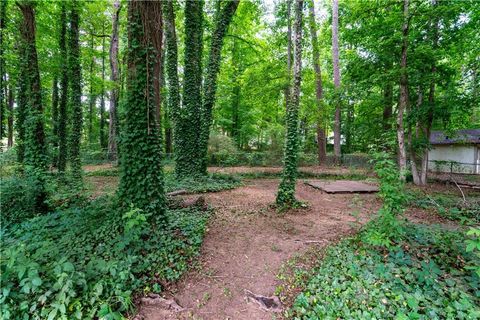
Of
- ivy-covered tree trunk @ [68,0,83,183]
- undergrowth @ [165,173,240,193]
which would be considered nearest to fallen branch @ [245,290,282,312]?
undergrowth @ [165,173,240,193]

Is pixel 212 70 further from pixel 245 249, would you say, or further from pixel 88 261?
pixel 88 261

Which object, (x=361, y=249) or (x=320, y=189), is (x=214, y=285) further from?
(x=320, y=189)

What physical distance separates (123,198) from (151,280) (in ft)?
4.80

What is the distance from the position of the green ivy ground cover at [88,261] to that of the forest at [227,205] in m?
0.02

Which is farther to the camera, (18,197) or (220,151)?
(220,151)

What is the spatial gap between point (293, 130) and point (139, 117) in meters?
3.50

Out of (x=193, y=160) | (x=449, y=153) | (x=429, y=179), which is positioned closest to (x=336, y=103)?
(x=429, y=179)

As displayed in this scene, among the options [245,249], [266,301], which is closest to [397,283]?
[266,301]

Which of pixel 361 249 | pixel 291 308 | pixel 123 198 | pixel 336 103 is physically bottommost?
pixel 291 308

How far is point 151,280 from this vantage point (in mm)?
2867

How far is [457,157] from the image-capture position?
1623 centimetres

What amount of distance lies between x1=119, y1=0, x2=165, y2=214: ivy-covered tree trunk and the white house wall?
1688 cm

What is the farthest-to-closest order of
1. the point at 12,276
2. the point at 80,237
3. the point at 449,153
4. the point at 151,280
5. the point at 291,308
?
the point at 449,153
the point at 80,237
the point at 151,280
the point at 291,308
the point at 12,276

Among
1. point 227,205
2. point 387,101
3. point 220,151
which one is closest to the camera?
point 227,205
